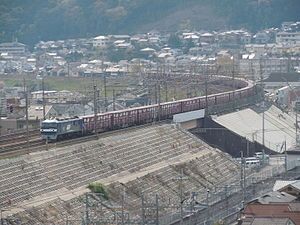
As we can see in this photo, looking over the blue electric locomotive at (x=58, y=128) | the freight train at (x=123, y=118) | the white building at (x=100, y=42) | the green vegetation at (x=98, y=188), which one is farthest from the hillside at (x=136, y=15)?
the green vegetation at (x=98, y=188)

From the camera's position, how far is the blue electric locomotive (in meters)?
34.5

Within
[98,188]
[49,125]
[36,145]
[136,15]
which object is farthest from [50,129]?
[136,15]

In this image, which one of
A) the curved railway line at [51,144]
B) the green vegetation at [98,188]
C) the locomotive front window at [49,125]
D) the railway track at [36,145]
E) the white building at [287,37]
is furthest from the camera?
the white building at [287,37]

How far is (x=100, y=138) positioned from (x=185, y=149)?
384 centimetres

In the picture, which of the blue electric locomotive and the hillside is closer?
the blue electric locomotive

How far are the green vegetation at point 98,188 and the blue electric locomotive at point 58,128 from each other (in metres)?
4.09

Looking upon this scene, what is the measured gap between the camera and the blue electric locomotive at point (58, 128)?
34.5 metres

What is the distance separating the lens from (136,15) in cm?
10500

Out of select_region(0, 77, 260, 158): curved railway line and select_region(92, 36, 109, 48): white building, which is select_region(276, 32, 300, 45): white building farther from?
select_region(0, 77, 260, 158): curved railway line

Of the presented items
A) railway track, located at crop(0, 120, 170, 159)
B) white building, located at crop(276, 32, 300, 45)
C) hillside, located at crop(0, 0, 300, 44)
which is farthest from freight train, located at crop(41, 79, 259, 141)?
hillside, located at crop(0, 0, 300, 44)

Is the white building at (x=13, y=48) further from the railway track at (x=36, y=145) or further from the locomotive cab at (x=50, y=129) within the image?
the locomotive cab at (x=50, y=129)

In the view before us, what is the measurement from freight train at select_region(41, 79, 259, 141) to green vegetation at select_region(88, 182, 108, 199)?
13.7 ft

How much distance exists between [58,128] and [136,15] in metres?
70.9

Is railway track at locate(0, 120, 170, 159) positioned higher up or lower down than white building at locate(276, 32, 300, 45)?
higher up
